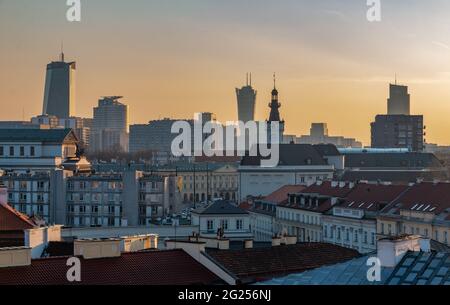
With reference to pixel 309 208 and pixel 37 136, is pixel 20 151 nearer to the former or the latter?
pixel 37 136

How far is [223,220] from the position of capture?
56.9 meters

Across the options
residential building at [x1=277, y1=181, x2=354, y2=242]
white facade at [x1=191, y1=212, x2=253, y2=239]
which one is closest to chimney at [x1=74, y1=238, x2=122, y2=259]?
white facade at [x1=191, y1=212, x2=253, y2=239]

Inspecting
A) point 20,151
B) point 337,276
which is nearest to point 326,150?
point 20,151

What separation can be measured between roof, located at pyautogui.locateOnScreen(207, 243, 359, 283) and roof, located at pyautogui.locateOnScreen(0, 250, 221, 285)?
1.05m

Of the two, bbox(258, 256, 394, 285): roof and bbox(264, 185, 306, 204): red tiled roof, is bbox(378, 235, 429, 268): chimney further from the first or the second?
bbox(264, 185, 306, 204): red tiled roof

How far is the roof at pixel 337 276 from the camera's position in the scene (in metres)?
18.5

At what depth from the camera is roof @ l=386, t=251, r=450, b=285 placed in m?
17.7

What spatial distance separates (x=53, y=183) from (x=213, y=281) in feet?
173

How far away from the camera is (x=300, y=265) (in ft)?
88.1

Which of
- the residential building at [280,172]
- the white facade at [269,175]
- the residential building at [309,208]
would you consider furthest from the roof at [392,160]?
the residential building at [309,208]

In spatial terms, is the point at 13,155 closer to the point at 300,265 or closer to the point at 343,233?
the point at 343,233
